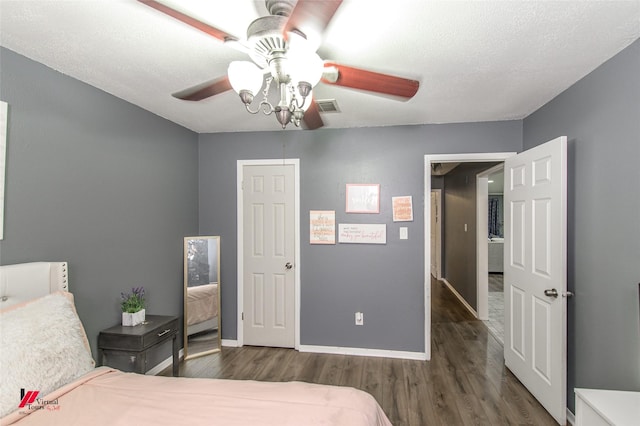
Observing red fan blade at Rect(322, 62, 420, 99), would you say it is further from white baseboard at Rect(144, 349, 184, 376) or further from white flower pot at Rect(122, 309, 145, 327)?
white baseboard at Rect(144, 349, 184, 376)

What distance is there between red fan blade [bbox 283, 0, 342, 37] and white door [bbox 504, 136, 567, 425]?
78.8 inches

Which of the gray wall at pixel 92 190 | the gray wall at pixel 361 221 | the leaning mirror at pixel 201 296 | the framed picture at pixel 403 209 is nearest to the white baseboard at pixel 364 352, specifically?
the gray wall at pixel 361 221

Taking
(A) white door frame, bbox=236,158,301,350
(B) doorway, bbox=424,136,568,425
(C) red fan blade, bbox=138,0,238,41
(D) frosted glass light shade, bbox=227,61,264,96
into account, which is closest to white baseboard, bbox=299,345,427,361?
(A) white door frame, bbox=236,158,301,350

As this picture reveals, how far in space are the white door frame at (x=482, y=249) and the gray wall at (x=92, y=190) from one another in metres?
3.93

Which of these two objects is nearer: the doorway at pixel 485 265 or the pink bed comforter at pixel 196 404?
the pink bed comforter at pixel 196 404

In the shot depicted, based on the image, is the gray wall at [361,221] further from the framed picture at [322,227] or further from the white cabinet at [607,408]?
the white cabinet at [607,408]

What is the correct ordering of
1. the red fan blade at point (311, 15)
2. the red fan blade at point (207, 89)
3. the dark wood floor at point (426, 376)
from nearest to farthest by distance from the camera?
the red fan blade at point (311, 15), the red fan blade at point (207, 89), the dark wood floor at point (426, 376)

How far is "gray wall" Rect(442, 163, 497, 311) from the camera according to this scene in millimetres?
4605

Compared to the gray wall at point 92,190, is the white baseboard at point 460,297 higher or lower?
lower

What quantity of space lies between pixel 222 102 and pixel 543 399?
3.46 m

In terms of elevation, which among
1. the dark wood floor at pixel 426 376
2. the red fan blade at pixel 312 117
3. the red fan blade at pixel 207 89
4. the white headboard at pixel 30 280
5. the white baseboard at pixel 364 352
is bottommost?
the dark wood floor at pixel 426 376

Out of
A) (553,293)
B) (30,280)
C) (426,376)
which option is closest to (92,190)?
(30,280)

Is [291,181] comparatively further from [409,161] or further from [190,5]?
[190,5]

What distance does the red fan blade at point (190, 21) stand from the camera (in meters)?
1.02
